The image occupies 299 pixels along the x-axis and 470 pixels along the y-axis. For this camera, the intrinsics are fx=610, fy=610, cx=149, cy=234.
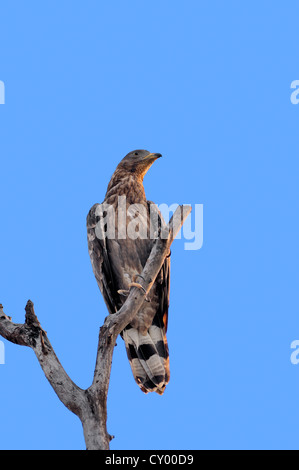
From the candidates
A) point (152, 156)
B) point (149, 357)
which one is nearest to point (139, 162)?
point (152, 156)

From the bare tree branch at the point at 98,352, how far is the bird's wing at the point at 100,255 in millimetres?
894

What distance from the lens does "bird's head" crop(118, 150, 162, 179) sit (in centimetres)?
628

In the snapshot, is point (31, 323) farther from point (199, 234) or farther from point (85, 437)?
point (199, 234)

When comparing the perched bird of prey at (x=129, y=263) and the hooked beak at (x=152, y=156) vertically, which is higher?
the hooked beak at (x=152, y=156)

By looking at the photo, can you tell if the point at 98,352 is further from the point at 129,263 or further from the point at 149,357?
the point at 129,263

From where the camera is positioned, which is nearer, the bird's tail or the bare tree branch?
the bare tree branch

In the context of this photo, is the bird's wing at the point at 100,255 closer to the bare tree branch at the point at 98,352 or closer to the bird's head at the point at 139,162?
the bird's head at the point at 139,162

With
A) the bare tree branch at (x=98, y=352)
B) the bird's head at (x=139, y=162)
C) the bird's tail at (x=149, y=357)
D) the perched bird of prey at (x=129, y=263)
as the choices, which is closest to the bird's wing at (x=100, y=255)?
the perched bird of prey at (x=129, y=263)

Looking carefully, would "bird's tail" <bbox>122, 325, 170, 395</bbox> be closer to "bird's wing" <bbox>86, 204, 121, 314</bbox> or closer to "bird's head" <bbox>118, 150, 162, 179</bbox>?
"bird's wing" <bbox>86, 204, 121, 314</bbox>

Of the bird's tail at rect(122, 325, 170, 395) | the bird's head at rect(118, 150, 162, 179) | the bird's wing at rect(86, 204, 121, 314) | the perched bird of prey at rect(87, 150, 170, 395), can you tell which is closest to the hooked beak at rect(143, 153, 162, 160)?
the bird's head at rect(118, 150, 162, 179)

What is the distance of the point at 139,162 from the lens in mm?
6297

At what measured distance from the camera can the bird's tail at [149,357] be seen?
557 cm

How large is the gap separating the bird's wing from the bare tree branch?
89 cm

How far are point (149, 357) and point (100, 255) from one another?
1.09m
